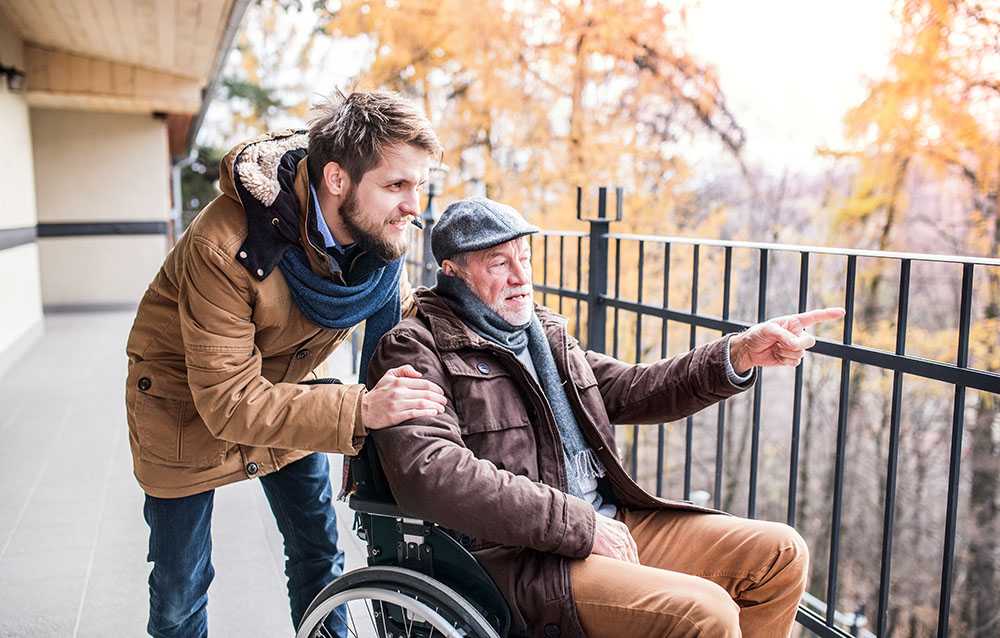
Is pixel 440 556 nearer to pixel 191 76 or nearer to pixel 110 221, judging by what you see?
pixel 191 76

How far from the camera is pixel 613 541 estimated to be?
144 cm

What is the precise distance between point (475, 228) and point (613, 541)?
624 millimetres

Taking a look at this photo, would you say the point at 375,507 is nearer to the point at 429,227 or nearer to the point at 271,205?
the point at 271,205

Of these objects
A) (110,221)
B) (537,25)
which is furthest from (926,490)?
(110,221)

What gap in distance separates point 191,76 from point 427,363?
7578 millimetres

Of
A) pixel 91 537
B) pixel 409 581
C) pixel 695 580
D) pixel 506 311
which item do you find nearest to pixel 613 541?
pixel 695 580

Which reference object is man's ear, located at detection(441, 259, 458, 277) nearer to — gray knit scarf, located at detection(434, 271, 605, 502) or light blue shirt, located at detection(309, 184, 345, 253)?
gray knit scarf, located at detection(434, 271, 605, 502)

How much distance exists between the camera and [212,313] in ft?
4.45

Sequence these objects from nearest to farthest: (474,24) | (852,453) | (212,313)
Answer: (212,313)
(852,453)
(474,24)

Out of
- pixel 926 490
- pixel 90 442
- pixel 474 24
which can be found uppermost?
pixel 474 24

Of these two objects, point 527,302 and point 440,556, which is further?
point 527,302

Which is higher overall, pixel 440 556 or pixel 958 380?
pixel 958 380

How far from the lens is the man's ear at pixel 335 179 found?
1.41m

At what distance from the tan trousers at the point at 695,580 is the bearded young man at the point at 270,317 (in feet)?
1.32
